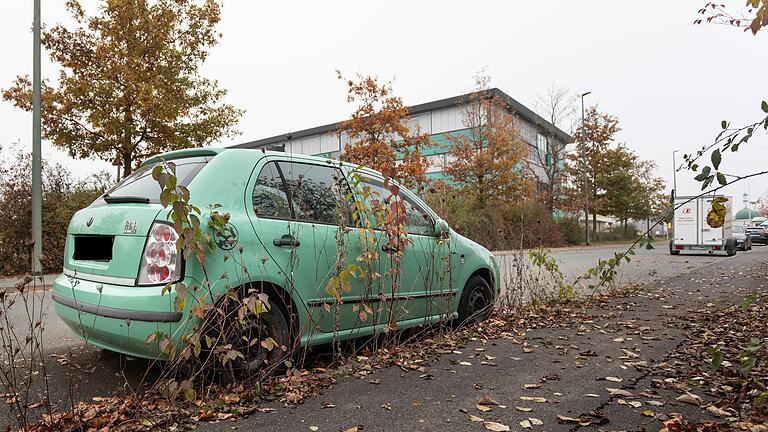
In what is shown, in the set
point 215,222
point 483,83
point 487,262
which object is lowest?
point 487,262

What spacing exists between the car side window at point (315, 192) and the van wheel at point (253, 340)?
784 mm

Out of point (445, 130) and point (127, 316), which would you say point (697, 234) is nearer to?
point (127, 316)

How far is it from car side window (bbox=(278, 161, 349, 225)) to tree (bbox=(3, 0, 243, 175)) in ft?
37.8

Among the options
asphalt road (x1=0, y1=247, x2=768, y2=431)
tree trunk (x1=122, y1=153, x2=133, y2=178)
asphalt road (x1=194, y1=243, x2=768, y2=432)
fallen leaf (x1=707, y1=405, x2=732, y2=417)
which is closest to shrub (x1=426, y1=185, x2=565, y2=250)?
tree trunk (x1=122, y1=153, x2=133, y2=178)

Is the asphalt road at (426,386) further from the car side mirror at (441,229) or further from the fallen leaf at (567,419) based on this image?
the car side mirror at (441,229)

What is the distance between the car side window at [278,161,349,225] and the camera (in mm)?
3908

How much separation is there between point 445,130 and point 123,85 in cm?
A: 3169

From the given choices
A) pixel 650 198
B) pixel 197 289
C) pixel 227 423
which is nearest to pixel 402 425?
pixel 227 423

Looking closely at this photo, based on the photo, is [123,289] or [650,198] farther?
[650,198]

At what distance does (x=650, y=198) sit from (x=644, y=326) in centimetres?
4566

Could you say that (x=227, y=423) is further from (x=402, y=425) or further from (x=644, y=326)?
(x=644, y=326)

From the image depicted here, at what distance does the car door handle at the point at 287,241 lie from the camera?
140 inches

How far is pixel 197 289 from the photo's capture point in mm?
2994

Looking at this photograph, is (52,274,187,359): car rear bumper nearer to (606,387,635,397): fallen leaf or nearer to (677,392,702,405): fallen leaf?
(606,387,635,397): fallen leaf
